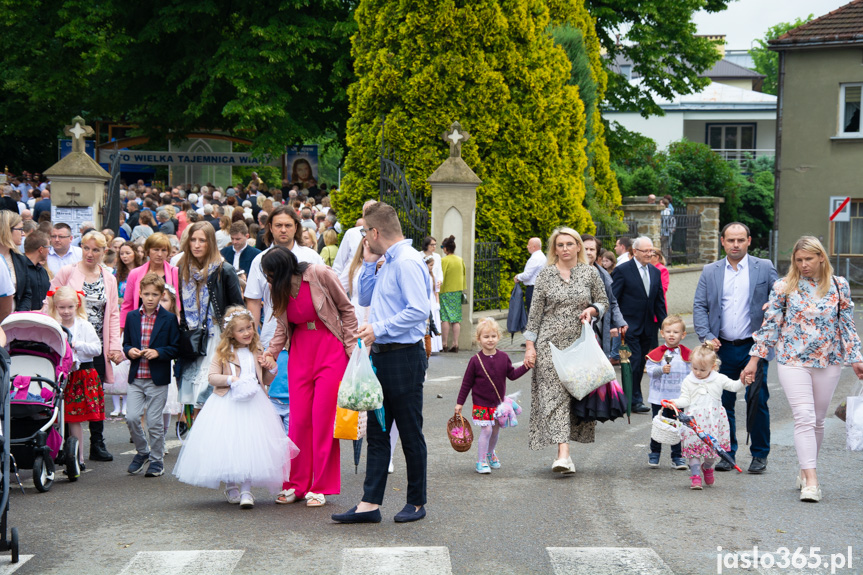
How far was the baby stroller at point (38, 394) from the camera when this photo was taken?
7816 millimetres

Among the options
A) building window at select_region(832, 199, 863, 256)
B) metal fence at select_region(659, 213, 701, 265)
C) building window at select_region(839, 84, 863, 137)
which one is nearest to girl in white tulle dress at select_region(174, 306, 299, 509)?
metal fence at select_region(659, 213, 701, 265)

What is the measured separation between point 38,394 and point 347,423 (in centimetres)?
254

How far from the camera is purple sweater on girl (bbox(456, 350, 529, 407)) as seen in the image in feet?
28.5

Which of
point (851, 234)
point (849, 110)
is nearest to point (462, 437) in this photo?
point (851, 234)

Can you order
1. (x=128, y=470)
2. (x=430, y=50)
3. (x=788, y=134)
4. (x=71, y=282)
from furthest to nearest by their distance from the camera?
(x=788, y=134)
(x=430, y=50)
(x=71, y=282)
(x=128, y=470)

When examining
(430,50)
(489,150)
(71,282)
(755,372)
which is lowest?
(755,372)

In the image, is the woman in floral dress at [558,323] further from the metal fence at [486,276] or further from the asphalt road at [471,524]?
the metal fence at [486,276]

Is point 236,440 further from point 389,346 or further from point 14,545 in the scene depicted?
point 14,545

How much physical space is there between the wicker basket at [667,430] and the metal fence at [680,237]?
53.4 feet

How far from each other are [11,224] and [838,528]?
6.68m

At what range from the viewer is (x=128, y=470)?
861cm

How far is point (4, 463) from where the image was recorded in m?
5.87

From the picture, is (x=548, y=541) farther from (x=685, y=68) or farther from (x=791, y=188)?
(x=791, y=188)

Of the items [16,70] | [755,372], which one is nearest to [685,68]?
[16,70]
